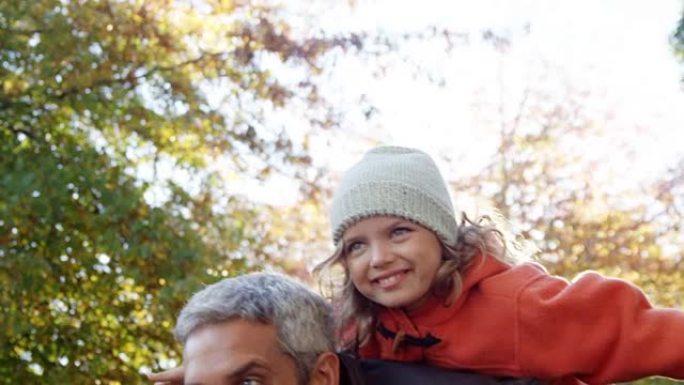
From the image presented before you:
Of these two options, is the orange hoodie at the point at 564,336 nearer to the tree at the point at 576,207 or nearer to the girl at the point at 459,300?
the girl at the point at 459,300

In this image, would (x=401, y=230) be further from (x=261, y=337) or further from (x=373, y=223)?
(x=261, y=337)

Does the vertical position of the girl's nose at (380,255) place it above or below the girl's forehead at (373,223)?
below

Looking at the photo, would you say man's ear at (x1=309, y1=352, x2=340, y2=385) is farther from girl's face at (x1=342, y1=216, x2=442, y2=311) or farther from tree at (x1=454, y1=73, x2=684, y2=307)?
tree at (x1=454, y1=73, x2=684, y2=307)

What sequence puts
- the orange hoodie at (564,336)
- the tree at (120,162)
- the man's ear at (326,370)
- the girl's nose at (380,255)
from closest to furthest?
1. the man's ear at (326,370)
2. the orange hoodie at (564,336)
3. the girl's nose at (380,255)
4. the tree at (120,162)

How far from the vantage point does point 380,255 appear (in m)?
3.22

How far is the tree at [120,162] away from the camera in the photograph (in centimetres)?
709

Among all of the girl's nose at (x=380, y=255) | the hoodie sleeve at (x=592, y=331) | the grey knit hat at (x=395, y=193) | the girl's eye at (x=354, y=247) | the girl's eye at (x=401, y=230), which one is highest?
the grey knit hat at (x=395, y=193)

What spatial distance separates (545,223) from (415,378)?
710cm

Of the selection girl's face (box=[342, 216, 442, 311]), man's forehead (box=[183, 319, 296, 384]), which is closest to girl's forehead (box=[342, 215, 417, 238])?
girl's face (box=[342, 216, 442, 311])

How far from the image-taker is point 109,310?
7426mm

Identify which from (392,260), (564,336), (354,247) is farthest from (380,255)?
(564,336)

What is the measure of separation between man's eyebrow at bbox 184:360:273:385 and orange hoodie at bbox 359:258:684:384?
70 centimetres

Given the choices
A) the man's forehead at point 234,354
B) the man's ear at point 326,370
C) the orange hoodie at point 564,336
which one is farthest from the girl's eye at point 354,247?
the man's forehead at point 234,354

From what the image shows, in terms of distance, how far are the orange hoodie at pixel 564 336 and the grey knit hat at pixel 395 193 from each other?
330mm
